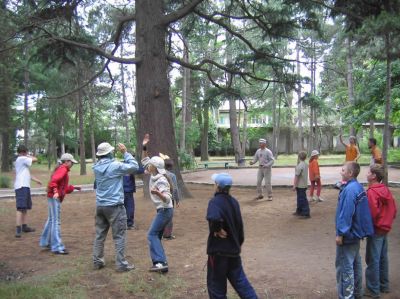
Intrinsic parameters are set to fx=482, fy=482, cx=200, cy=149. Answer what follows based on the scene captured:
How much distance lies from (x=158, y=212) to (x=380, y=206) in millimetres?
3075

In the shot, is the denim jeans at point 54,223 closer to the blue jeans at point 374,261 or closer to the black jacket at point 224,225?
the black jacket at point 224,225

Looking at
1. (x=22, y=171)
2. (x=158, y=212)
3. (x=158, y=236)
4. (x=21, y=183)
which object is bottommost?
(x=158, y=236)

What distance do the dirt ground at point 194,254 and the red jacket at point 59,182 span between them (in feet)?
3.45

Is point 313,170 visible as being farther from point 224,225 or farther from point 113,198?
point 224,225

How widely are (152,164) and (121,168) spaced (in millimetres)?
536

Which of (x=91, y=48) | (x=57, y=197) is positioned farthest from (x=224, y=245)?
(x=91, y=48)

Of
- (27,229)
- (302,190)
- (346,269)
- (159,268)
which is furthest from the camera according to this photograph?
(302,190)

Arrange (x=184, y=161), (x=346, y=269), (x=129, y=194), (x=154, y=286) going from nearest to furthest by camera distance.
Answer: (x=346, y=269)
(x=154, y=286)
(x=129, y=194)
(x=184, y=161)

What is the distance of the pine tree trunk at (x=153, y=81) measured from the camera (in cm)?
1380

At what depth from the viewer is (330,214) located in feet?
38.1

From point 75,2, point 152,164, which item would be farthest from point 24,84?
point 152,164

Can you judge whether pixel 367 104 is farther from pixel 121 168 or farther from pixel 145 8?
pixel 121 168

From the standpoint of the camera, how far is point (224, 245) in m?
4.97

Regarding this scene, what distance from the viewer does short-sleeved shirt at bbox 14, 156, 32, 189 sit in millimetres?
9438
